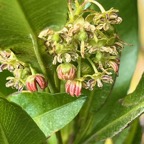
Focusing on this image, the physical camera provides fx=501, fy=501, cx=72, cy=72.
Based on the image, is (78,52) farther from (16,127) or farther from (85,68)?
(16,127)

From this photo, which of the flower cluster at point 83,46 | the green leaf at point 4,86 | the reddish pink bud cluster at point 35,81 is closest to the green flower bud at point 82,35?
the flower cluster at point 83,46

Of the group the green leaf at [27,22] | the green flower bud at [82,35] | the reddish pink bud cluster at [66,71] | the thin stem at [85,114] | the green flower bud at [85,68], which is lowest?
the thin stem at [85,114]

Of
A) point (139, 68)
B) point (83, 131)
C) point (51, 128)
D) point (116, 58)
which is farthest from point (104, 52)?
point (139, 68)

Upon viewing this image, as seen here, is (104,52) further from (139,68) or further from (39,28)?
(139,68)

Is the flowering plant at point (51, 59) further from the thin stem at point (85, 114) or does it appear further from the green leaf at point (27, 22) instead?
the thin stem at point (85, 114)

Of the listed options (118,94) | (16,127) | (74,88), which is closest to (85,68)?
(74,88)

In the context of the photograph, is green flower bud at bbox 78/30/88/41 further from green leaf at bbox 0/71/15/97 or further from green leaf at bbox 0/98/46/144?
green leaf at bbox 0/71/15/97
